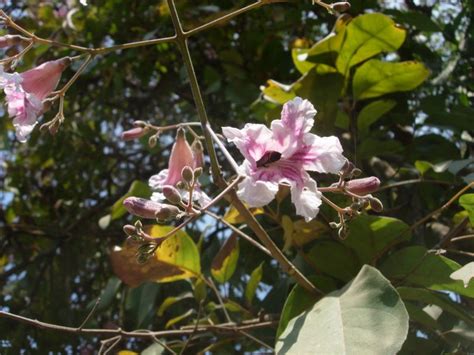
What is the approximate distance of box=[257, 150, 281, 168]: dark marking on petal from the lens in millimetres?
1142

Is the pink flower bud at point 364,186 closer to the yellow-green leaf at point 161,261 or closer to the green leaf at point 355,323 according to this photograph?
the green leaf at point 355,323

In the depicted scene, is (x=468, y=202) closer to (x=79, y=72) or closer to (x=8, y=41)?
(x=79, y=72)

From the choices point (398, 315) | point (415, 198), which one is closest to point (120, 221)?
point (415, 198)

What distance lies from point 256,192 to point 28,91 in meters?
0.52

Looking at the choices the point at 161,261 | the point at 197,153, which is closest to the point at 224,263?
the point at 161,261

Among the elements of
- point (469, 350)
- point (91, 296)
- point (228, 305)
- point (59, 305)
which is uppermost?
point (469, 350)

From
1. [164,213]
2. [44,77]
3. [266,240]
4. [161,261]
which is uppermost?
[44,77]

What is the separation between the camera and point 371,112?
6.09ft

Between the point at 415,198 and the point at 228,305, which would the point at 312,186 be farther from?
the point at 415,198

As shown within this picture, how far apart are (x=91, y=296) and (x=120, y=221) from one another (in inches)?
12.2

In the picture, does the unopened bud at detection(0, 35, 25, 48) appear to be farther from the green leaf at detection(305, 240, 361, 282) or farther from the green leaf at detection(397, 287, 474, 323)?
the green leaf at detection(397, 287, 474, 323)

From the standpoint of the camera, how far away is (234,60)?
2.47m

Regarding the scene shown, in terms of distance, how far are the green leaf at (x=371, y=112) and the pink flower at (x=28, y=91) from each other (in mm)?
881

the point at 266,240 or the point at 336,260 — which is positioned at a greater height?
the point at 266,240
